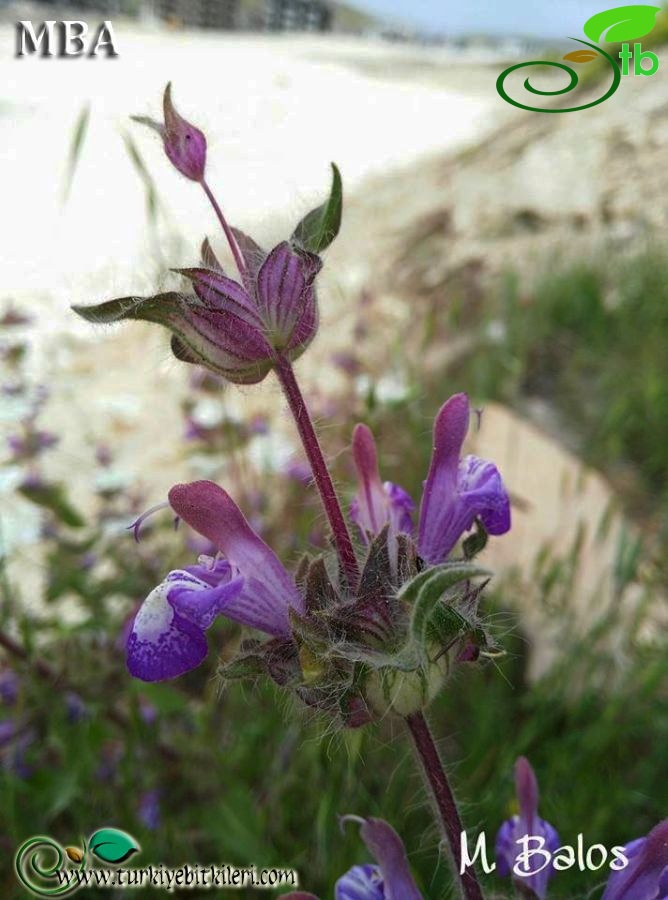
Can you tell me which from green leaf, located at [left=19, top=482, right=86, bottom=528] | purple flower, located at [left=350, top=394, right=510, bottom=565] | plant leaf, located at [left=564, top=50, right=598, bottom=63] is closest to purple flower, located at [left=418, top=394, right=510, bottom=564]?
purple flower, located at [left=350, top=394, right=510, bottom=565]

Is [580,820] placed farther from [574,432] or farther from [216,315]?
[574,432]

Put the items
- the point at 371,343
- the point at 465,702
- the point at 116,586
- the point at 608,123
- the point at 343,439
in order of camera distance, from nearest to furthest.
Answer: the point at 116,586 → the point at 465,702 → the point at 343,439 → the point at 371,343 → the point at 608,123

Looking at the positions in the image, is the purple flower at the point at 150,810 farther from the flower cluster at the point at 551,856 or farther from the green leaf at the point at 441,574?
the green leaf at the point at 441,574

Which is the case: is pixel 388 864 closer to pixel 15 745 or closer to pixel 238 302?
pixel 238 302

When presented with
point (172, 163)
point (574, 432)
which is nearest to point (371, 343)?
point (574, 432)

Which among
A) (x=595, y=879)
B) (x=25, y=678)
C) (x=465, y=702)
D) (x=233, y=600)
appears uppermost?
(x=233, y=600)

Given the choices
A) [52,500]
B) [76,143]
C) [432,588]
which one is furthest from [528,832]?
[52,500]

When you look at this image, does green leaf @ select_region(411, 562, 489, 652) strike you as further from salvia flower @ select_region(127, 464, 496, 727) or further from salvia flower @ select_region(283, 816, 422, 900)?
salvia flower @ select_region(283, 816, 422, 900)

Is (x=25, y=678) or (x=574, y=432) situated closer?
(x=25, y=678)
